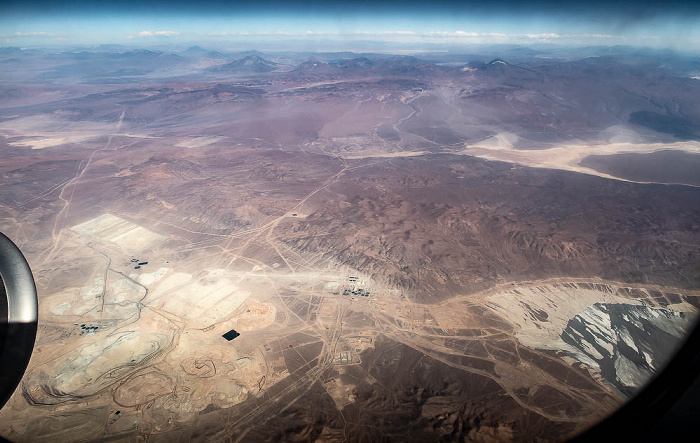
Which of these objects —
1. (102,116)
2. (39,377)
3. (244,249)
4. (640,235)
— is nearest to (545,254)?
(640,235)

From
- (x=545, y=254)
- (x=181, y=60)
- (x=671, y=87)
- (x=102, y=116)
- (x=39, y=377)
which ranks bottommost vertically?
(x=39, y=377)

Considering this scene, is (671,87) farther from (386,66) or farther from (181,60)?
(181,60)

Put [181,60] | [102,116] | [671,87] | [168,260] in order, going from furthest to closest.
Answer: [181,60] → [671,87] → [102,116] → [168,260]

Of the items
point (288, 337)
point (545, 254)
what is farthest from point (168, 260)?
point (545, 254)

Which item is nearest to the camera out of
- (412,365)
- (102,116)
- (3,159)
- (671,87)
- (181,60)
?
(412,365)

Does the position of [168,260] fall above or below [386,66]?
below

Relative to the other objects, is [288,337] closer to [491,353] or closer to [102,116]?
[491,353]

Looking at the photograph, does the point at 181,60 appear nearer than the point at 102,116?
No
